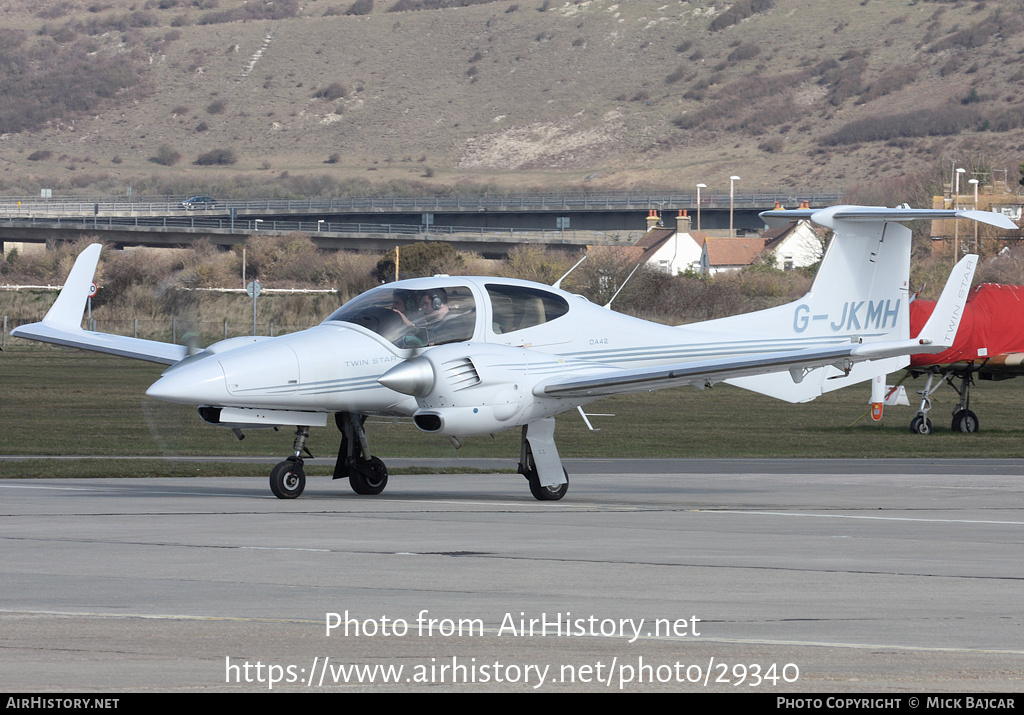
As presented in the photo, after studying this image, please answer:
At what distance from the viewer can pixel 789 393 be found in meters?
20.1

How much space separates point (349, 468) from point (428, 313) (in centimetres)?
275

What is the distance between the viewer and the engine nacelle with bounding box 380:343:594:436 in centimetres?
1656

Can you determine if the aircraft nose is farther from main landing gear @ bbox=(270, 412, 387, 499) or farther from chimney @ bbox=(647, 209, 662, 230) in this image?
chimney @ bbox=(647, 209, 662, 230)

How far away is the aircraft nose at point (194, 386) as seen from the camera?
51.6 feet

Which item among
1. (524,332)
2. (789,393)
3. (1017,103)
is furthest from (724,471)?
(1017,103)

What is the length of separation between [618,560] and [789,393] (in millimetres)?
8359

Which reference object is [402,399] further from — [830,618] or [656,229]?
[656,229]

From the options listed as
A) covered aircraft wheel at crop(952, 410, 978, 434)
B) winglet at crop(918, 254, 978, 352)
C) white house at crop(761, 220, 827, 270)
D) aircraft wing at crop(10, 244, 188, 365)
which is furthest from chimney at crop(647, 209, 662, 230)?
aircraft wing at crop(10, 244, 188, 365)

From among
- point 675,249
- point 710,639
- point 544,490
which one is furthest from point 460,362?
point 675,249

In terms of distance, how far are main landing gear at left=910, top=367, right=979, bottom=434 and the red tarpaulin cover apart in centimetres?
68

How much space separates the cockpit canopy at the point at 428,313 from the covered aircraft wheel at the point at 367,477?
2153 mm

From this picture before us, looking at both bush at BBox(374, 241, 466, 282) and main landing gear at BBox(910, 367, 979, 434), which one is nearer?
main landing gear at BBox(910, 367, 979, 434)

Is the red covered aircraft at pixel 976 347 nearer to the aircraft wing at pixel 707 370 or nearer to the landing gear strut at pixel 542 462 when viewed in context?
the aircraft wing at pixel 707 370

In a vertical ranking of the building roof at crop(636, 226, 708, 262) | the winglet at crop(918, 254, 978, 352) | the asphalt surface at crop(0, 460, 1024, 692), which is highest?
the winglet at crop(918, 254, 978, 352)
